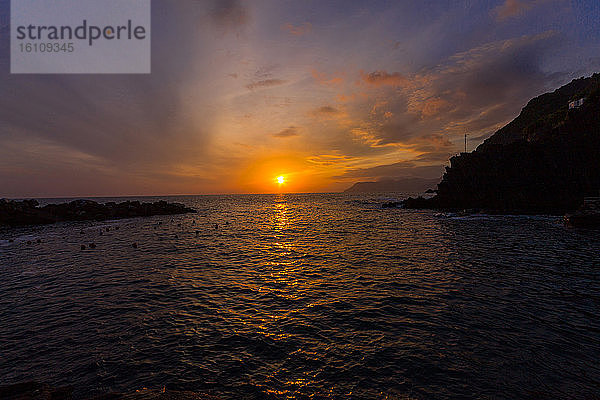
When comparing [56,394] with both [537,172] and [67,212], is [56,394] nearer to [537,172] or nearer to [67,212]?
[67,212]

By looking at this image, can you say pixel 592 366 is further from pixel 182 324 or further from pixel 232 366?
pixel 182 324

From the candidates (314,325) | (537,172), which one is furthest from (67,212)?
(537,172)

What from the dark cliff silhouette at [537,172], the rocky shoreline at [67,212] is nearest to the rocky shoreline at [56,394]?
the rocky shoreline at [67,212]

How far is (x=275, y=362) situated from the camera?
8.77 metres

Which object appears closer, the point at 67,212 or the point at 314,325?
the point at 314,325

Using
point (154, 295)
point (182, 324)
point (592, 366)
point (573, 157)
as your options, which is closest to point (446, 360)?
point (592, 366)

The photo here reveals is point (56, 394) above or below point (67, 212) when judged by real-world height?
below

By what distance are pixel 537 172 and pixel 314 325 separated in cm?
8232

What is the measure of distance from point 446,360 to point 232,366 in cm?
754

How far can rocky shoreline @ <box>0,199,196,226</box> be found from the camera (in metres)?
53.1

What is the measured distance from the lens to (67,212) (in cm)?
6316

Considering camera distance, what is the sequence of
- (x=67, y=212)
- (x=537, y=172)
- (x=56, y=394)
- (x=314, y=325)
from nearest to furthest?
(x=56, y=394)
(x=314, y=325)
(x=67, y=212)
(x=537, y=172)

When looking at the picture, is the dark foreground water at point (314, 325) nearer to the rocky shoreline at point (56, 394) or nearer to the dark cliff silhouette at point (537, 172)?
the rocky shoreline at point (56, 394)

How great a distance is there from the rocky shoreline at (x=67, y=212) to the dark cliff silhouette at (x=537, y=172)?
9020 centimetres
